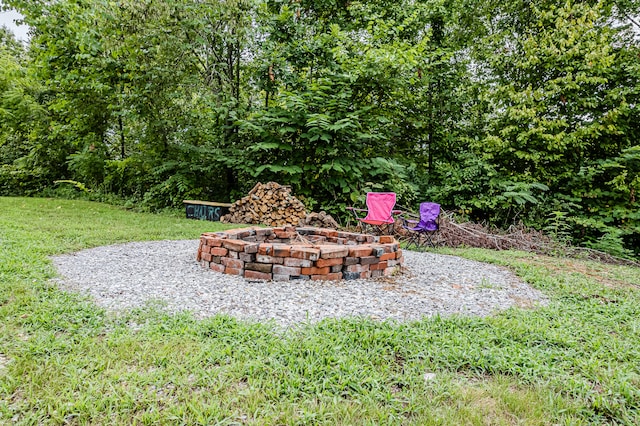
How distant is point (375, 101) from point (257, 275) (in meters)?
6.34

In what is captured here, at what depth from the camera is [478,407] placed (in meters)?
1.39

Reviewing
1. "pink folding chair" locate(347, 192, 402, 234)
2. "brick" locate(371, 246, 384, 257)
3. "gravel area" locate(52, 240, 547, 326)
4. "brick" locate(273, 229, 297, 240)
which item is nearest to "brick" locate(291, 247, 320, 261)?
"gravel area" locate(52, 240, 547, 326)

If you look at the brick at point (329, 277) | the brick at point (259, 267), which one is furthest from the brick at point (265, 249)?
the brick at point (329, 277)

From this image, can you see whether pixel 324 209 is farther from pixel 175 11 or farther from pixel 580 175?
pixel 580 175

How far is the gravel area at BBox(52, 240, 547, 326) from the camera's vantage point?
2.39 meters

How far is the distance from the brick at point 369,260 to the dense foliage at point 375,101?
3.96 meters

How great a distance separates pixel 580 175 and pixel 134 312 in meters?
8.37

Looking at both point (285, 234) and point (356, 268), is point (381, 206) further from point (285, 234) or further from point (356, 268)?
point (356, 268)

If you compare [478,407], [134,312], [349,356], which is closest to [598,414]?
[478,407]

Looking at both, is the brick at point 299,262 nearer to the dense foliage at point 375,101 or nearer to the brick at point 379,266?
the brick at point 379,266

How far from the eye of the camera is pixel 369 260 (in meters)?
3.30

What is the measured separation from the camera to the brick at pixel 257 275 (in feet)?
10.1

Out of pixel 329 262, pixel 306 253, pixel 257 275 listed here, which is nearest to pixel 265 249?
pixel 257 275

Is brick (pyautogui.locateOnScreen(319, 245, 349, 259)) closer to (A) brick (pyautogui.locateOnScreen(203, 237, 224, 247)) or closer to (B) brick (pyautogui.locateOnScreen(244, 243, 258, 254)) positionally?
(B) brick (pyautogui.locateOnScreen(244, 243, 258, 254))
